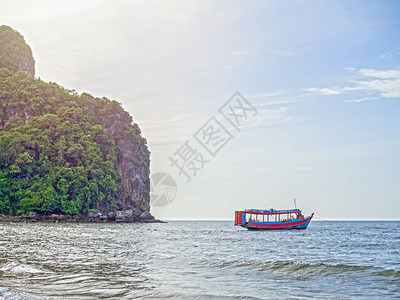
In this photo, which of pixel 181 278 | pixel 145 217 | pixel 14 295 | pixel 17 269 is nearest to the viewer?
pixel 14 295

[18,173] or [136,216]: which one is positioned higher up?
[18,173]

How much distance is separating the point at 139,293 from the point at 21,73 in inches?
3179

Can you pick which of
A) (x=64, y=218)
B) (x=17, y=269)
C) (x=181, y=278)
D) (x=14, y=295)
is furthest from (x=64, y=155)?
(x=14, y=295)

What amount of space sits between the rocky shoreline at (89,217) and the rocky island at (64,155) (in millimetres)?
163

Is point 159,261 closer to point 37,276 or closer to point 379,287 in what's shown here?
point 37,276

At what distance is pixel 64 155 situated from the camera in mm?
72125

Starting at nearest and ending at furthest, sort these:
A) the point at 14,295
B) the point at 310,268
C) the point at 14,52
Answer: the point at 14,295 → the point at 310,268 → the point at 14,52

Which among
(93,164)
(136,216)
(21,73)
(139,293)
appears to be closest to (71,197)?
(93,164)

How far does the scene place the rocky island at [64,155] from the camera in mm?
64750

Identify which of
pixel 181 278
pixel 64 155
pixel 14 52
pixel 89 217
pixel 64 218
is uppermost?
pixel 14 52

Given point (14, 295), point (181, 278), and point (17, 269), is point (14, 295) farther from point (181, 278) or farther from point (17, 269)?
point (181, 278)

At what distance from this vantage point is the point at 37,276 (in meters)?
11.2

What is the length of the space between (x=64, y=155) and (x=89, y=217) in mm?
12513

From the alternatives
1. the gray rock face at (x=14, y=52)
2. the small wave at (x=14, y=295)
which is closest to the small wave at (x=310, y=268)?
the small wave at (x=14, y=295)
